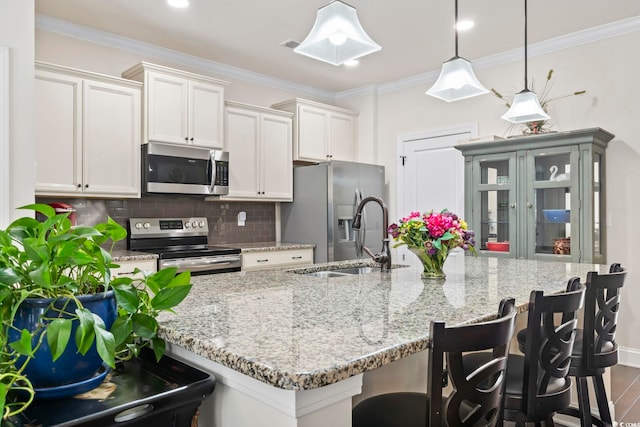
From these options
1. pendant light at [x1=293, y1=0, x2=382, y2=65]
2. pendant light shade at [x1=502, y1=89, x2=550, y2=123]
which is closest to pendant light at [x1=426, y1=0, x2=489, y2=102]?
pendant light shade at [x1=502, y1=89, x2=550, y2=123]

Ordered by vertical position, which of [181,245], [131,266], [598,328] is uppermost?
[181,245]

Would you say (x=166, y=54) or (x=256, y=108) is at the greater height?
(x=166, y=54)

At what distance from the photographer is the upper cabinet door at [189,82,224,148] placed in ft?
12.8

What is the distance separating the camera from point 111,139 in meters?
3.51

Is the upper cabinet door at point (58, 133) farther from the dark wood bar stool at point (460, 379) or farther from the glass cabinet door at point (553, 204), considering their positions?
the glass cabinet door at point (553, 204)

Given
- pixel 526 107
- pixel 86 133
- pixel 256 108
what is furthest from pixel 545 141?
pixel 86 133

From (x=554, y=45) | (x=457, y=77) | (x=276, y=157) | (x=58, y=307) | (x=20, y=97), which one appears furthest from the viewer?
(x=276, y=157)

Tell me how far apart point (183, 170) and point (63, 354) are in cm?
309

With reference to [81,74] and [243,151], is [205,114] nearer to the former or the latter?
[243,151]

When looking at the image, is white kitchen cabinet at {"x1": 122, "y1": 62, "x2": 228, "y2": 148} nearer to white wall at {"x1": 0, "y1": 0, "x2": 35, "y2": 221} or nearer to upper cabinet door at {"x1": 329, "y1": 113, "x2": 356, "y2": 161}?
white wall at {"x1": 0, "y1": 0, "x2": 35, "y2": 221}

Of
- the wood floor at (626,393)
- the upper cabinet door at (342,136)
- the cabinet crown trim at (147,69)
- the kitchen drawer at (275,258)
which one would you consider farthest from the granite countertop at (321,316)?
the upper cabinet door at (342,136)

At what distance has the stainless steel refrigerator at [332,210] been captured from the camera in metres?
4.46

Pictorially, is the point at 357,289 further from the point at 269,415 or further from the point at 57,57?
the point at 57,57

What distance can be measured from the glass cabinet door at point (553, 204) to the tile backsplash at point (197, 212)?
2.64m
